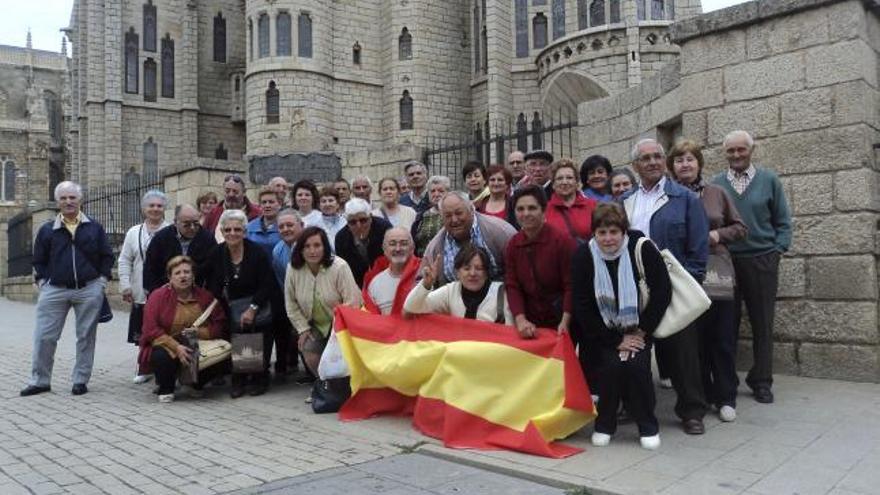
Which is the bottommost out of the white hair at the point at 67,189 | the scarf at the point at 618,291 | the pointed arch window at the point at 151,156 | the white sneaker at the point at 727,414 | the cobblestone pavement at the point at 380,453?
the cobblestone pavement at the point at 380,453

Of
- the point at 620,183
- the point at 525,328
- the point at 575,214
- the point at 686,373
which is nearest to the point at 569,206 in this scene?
the point at 575,214

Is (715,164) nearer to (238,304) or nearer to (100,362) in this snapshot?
(238,304)

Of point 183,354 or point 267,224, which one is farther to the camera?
point 267,224

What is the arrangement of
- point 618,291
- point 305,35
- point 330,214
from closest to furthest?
point 618,291
point 330,214
point 305,35

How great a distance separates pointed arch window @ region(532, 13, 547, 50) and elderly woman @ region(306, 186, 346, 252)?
23465 millimetres

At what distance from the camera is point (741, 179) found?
553 centimetres

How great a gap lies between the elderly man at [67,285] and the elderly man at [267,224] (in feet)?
4.97

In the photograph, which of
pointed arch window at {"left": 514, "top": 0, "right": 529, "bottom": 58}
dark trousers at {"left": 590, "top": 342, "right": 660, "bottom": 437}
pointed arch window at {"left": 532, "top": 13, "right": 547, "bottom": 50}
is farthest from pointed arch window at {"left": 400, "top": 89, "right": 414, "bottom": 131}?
dark trousers at {"left": 590, "top": 342, "right": 660, "bottom": 437}

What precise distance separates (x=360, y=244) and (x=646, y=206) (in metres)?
2.71

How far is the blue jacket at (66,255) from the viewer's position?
6922 mm

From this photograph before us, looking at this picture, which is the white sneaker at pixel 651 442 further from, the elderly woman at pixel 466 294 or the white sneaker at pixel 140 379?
the white sneaker at pixel 140 379

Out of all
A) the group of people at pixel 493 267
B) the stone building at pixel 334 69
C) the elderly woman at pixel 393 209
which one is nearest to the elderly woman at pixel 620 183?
the group of people at pixel 493 267

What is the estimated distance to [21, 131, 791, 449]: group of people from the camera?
4.58m

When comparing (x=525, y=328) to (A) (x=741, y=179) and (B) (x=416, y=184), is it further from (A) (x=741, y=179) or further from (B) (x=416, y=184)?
(B) (x=416, y=184)
